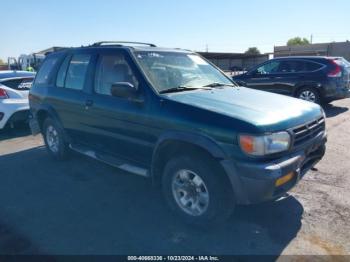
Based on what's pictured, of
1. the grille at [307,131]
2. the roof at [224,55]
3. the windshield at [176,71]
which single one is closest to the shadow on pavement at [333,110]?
the windshield at [176,71]

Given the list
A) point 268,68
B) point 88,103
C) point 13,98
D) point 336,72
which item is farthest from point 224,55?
point 88,103

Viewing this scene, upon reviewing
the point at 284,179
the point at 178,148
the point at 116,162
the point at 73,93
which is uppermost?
the point at 73,93

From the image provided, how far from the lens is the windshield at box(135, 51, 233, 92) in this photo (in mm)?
3898

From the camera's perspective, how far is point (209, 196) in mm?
3215

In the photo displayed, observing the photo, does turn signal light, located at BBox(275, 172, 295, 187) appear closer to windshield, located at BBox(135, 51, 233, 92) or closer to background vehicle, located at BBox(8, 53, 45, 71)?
windshield, located at BBox(135, 51, 233, 92)

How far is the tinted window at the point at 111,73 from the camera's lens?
13.3 ft

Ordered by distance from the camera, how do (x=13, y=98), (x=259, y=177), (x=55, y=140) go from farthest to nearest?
(x=13, y=98) → (x=55, y=140) → (x=259, y=177)

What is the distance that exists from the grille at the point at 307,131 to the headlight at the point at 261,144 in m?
0.28

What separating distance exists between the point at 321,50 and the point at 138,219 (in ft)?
166

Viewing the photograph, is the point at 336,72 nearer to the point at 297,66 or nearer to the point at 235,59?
the point at 297,66

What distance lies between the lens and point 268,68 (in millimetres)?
10828

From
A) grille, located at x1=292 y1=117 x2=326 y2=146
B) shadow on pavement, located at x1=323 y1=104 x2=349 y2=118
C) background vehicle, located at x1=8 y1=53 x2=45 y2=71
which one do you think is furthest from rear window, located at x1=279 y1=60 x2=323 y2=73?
background vehicle, located at x1=8 y1=53 x2=45 y2=71

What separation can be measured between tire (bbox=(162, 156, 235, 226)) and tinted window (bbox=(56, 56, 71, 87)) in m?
2.74

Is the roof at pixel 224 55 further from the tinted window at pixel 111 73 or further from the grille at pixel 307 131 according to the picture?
the grille at pixel 307 131
